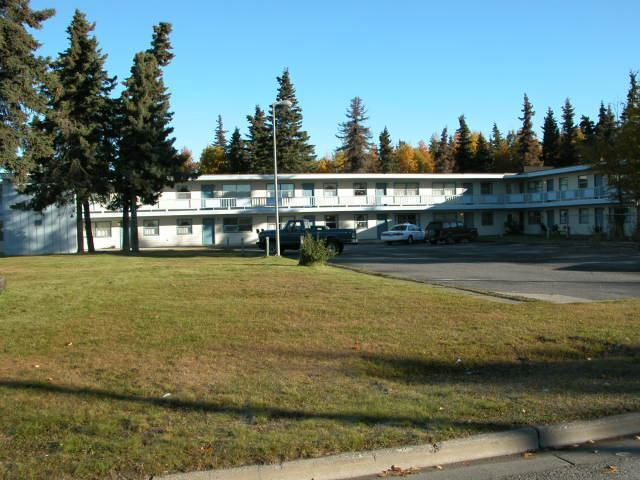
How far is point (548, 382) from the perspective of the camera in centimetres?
661

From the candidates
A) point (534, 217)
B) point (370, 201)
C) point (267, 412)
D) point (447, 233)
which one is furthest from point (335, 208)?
point (267, 412)

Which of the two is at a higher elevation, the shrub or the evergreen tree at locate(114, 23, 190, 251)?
the evergreen tree at locate(114, 23, 190, 251)

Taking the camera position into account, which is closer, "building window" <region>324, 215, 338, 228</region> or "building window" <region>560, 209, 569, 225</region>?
"building window" <region>560, 209, 569, 225</region>

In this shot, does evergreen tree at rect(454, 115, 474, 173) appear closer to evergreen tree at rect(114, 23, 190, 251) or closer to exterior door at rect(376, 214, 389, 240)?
exterior door at rect(376, 214, 389, 240)

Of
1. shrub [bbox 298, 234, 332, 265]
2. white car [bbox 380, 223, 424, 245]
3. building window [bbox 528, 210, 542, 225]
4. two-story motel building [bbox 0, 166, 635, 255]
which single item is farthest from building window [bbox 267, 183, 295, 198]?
shrub [bbox 298, 234, 332, 265]

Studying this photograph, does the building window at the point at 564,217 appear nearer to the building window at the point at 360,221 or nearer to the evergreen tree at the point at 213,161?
the building window at the point at 360,221

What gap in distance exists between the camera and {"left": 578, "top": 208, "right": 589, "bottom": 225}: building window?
48.2m

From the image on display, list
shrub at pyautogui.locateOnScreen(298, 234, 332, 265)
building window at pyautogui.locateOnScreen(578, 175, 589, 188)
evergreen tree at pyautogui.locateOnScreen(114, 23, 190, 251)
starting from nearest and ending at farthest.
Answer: shrub at pyautogui.locateOnScreen(298, 234, 332, 265), evergreen tree at pyautogui.locateOnScreen(114, 23, 190, 251), building window at pyautogui.locateOnScreen(578, 175, 589, 188)

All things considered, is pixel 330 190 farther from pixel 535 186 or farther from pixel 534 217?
pixel 535 186

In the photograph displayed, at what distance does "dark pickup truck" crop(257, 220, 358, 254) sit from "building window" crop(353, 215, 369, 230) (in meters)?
20.8

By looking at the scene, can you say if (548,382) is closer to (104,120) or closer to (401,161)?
(104,120)

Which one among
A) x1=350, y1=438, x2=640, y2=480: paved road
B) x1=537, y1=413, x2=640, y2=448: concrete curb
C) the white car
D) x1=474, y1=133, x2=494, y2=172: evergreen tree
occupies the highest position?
x1=474, y1=133, x2=494, y2=172: evergreen tree

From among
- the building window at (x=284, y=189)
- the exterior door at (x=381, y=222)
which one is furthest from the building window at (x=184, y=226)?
the exterior door at (x=381, y=222)

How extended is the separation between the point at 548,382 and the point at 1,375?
19.7 feet
